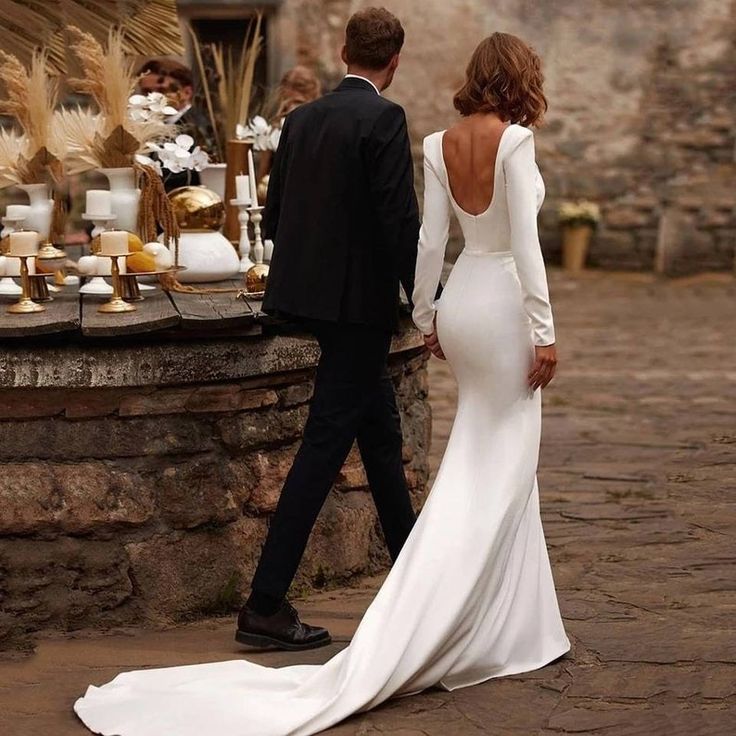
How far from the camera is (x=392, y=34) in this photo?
12.8 feet

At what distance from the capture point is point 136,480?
13.7ft

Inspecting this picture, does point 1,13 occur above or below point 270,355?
above

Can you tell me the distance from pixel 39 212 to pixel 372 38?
1.51 m

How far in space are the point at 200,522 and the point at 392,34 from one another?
1461 millimetres

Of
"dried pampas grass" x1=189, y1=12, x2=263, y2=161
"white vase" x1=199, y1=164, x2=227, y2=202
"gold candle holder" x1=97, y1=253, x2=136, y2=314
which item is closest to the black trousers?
"gold candle holder" x1=97, y1=253, x2=136, y2=314

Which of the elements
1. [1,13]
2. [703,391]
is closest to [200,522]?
[1,13]

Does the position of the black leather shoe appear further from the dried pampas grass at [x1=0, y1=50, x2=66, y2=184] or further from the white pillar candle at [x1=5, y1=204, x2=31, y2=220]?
the dried pampas grass at [x1=0, y1=50, x2=66, y2=184]

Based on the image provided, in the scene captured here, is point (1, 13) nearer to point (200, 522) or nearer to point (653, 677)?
point (200, 522)

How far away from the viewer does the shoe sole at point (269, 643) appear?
13.1ft

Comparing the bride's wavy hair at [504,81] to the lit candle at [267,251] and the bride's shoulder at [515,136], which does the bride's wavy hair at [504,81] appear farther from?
the lit candle at [267,251]

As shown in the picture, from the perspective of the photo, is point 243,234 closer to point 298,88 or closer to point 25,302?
point 25,302

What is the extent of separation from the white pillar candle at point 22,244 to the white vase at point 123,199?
1.77 ft

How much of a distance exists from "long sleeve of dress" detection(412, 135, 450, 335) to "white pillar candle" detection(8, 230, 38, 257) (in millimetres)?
1203

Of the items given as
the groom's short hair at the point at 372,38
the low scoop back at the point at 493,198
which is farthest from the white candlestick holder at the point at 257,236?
the low scoop back at the point at 493,198
